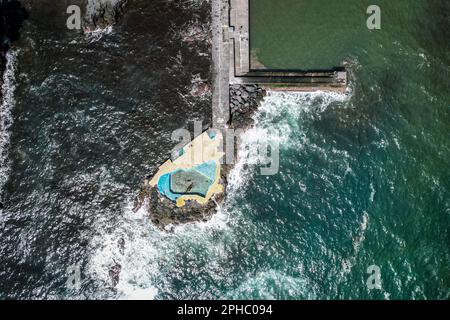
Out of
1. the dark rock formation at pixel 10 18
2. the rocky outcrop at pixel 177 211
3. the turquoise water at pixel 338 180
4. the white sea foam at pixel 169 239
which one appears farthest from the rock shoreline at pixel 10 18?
the turquoise water at pixel 338 180

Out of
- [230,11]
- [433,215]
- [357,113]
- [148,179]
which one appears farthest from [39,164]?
[433,215]

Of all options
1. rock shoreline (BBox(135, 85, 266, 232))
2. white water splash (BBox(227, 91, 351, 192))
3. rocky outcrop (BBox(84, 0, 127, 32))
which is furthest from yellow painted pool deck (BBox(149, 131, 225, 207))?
rocky outcrop (BBox(84, 0, 127, 32))

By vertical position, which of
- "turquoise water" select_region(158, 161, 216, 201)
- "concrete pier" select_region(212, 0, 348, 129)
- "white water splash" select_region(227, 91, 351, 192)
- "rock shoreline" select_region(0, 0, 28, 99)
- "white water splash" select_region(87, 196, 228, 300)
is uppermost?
"rock shoreline" select_region(0, 0, 28, 99)

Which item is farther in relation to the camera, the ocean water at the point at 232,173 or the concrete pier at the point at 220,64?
the concrete pier at the point at 220,64

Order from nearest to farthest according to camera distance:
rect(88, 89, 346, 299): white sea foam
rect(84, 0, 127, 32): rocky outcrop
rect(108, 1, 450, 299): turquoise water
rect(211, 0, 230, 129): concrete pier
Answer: rect(108, 1, 450, 299): turquoise water → rect(211, 0, 230, 129): concrete pier → rect(88, 89, 346, 299): white sea foam → rect(84, 0, 127, 32): rocky outcrop

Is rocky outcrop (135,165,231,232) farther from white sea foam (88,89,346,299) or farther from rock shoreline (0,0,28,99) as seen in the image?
rock shoreline (0,0,28,99)

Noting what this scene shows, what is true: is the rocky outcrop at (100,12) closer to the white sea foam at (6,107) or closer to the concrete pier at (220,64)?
the white sea foam at (6,107)
